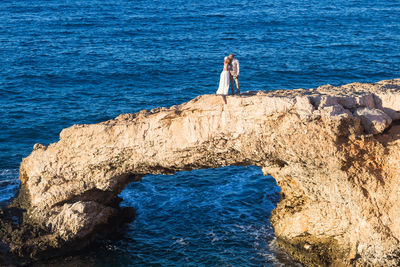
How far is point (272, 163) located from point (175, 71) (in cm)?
2665

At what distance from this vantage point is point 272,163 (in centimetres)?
1683

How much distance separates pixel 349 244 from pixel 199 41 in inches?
1395

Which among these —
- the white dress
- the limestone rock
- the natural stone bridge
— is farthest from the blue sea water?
the limestone rock

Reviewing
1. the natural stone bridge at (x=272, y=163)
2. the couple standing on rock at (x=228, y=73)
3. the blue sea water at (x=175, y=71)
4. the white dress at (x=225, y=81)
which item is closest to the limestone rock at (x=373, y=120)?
the natural stone bridge at (x=272, y=163)

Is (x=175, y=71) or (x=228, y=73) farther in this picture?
(x=175, y=71)

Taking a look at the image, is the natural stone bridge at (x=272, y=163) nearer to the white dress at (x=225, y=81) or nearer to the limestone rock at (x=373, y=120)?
the limestone rock at (x=373, y=120)

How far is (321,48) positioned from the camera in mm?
47375

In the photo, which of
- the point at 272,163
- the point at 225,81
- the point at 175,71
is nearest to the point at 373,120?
the point at 272,163

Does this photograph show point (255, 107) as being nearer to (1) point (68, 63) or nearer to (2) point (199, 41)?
(1) point (68, 63)

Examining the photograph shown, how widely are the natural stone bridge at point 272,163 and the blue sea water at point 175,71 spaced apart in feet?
5.40

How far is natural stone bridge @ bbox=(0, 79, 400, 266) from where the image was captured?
49.2 ft

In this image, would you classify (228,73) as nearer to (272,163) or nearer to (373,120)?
(272,163)

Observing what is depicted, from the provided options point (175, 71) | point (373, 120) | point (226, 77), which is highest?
point (226, 77)

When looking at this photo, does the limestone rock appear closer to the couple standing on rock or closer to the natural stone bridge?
the natural stone bridge
